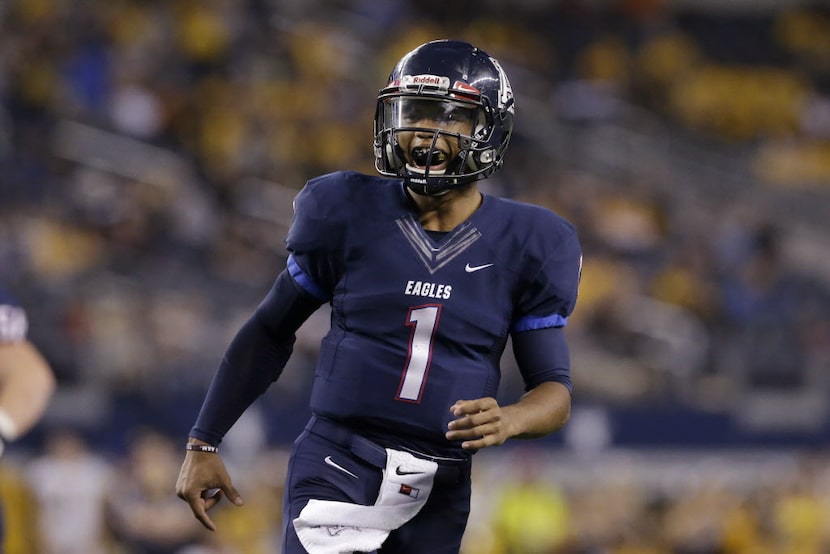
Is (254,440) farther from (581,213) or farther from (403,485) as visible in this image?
(403,485)

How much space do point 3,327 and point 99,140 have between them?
7.40 m

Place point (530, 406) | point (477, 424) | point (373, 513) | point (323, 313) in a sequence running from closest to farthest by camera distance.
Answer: point (477, 424)
point (530, 406)
point (373, 513)
point (323, 313)

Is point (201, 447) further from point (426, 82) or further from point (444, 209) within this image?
point (426, 82)

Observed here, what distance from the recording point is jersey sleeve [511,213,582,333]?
3506 mm

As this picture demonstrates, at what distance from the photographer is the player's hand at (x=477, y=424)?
3.03 m

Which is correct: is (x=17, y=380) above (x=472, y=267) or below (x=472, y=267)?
below

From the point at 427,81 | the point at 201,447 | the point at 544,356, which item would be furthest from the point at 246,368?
the point at 427,81

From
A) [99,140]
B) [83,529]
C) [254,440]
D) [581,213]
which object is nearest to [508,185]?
[581,213]

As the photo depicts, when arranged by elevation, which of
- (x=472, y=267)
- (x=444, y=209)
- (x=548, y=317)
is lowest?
(x=548, y=317)

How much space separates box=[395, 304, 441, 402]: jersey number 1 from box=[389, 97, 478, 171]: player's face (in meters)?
0.34

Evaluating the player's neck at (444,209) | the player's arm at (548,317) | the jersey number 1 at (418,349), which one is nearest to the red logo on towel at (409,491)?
the jersey number 1 at (418,349)

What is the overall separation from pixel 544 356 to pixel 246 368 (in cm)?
74

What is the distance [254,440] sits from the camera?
9.05 metres

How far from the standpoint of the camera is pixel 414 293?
345 centimetres
